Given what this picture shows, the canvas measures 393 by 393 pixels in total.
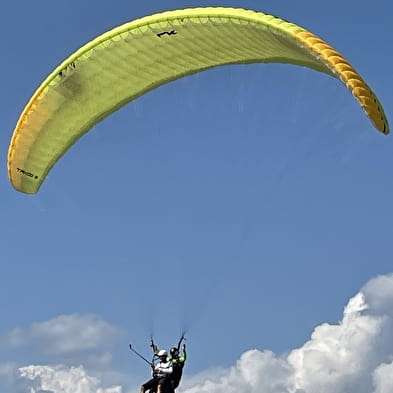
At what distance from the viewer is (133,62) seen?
26516 mm

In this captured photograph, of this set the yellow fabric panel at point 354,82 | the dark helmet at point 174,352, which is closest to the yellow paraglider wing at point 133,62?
the yellow fabric panel at point 354,82

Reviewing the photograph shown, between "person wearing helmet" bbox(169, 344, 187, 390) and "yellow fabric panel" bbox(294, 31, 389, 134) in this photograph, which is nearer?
"yellow fabric panel" bbox(294, 31, 389, 134)

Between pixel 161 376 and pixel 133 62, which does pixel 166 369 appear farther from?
pixel 133 62

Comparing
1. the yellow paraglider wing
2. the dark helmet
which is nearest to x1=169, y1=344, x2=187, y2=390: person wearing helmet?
the dark helmet

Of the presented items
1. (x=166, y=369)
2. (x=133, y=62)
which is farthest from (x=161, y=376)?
(x=133, y=62)

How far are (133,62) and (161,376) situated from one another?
7403 mm

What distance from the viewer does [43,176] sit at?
29.2 m

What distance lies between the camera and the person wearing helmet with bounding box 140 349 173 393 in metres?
25.4

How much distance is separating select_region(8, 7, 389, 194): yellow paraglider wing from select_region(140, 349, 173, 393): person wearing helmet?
6.39 meters

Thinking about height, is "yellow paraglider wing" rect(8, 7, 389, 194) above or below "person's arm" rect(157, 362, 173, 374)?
above

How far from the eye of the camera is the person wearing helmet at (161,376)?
25.4 m

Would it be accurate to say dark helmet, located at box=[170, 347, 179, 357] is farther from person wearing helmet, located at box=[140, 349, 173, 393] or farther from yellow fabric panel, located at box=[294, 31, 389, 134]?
yellow fabric panel, located at box=[294, 31, 389, 134]

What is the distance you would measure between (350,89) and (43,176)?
11.7 meters

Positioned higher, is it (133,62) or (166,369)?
(133,62)
